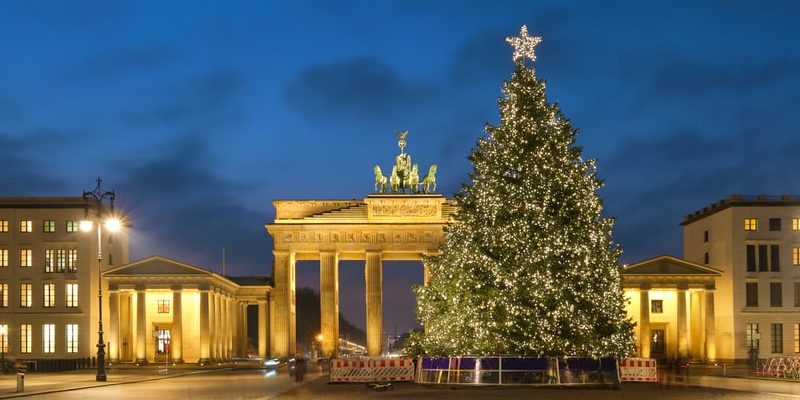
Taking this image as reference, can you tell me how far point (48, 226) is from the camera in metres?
90.2

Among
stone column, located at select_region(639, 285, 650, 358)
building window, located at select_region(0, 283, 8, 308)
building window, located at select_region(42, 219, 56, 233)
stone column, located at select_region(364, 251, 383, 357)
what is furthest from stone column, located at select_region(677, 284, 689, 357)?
building window, located at select_region(0, 283, 8, 308)

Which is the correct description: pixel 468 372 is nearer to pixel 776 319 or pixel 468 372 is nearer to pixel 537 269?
pixel 537 269

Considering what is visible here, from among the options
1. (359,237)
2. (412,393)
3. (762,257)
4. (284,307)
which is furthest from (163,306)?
(412,393)

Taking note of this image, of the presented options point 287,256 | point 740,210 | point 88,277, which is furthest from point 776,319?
point 88,277

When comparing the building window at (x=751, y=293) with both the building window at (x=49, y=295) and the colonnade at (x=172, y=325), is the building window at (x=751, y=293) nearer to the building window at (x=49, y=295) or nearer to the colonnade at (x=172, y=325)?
the colonnade at (x=172, y=325)

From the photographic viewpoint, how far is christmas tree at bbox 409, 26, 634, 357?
4153 cm

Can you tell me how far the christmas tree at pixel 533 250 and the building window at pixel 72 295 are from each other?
54.4 m

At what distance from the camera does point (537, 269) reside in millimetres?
41500

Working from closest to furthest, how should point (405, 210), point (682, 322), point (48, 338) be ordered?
point (48, 338), point (682, 322), point (405, 210)

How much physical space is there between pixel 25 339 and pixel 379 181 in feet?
119

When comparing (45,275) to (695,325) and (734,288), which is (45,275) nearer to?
(695,325)

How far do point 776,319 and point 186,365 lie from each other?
5209 cm

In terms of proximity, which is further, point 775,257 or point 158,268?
point 158,268

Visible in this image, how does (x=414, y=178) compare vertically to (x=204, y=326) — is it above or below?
above
